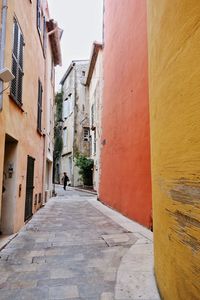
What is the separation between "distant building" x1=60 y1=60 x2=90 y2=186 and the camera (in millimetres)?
27297

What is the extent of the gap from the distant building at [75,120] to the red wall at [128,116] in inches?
581

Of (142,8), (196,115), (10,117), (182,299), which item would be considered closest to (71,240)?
(10,117)

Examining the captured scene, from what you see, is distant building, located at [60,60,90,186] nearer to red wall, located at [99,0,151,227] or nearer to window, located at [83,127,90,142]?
window, located at [83,127,90,142]

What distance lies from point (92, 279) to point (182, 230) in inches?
Answer: 68.5

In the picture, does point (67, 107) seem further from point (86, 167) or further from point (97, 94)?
point (97, 94)

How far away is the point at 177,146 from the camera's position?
2203 mm

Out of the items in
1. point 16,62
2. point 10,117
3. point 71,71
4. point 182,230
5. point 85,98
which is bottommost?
point 182,230

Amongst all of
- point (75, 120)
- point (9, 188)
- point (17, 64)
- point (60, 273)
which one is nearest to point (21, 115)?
point (17, 64)

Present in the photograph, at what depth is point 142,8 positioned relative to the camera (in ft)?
23.8

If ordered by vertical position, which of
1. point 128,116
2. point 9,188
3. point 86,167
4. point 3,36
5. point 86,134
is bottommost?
point 9,188

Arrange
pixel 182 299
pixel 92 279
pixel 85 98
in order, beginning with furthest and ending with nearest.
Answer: pixel 85 98 < pixel 92 279 < pixel 182 299

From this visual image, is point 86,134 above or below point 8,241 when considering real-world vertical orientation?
above

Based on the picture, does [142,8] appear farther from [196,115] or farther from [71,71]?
[71,71]

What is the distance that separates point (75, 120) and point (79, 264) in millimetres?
24518
